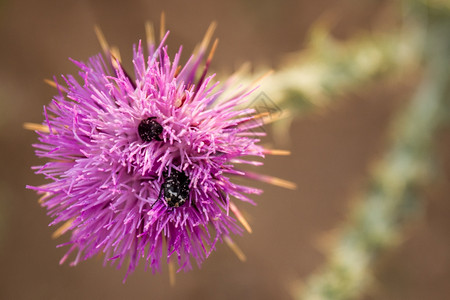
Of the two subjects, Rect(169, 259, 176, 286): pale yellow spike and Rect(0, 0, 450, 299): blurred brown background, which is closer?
Rect(169, 259, 176, 286): pale yellow spike

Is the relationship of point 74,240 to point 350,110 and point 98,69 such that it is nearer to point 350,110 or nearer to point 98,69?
point 98,69

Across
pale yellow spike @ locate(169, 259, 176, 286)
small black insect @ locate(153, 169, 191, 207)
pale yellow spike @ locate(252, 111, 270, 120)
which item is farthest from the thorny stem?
small black insect @ locate(153, 169, 191, 207)

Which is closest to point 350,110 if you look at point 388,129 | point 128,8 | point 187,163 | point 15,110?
point 388,129

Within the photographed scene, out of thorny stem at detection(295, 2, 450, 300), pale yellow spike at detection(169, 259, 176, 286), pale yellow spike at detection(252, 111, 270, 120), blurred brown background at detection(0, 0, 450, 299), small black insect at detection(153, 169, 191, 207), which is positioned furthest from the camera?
blurred brown background at detection(0, 0, 450, 299)

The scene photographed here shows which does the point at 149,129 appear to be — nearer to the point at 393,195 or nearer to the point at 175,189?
the point at 175,189

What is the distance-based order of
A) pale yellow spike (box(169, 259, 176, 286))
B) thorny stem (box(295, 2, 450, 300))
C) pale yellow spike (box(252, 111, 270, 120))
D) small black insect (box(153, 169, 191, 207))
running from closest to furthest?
1. small black insect (box(153, 169, 191, 207))
2. pale yellow spike (box(252, 111, 270, 120))
3. pale yellow spike (box(169, 259, 176, 286))
4. thorny stem (box(295, 2, 450, 300))

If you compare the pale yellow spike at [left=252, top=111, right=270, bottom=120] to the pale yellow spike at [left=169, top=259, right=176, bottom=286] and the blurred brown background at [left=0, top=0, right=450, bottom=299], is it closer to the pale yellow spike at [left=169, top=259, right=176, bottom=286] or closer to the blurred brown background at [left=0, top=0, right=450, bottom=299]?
the pale yellow spike at [left=169, top=259, right=176, bottom=286]
